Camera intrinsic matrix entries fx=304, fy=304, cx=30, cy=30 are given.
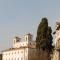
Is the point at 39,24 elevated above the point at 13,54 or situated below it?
above

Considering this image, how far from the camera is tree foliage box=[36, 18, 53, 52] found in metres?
52.8

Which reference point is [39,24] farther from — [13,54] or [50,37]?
[13,54]

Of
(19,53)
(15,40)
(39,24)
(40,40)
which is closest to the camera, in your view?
(40,40)

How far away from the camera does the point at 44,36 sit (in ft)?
176

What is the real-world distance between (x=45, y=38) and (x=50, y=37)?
92cm

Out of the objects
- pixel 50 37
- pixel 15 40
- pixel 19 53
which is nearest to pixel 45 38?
pixel 50 37

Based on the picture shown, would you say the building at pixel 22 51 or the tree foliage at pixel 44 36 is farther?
the building at pixel 22 51

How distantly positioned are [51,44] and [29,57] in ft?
55.7

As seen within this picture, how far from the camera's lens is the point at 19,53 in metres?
75.8

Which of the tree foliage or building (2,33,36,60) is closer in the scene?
the tree foliage

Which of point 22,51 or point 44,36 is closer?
point 44,36

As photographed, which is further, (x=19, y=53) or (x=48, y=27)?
(x=19, y=53)

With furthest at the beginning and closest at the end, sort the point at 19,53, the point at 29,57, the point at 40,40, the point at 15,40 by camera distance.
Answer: the point at 15,40, the point at 19,53, the point at 29,57, the point at 40,40

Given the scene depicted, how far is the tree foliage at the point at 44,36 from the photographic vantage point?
173 ft
